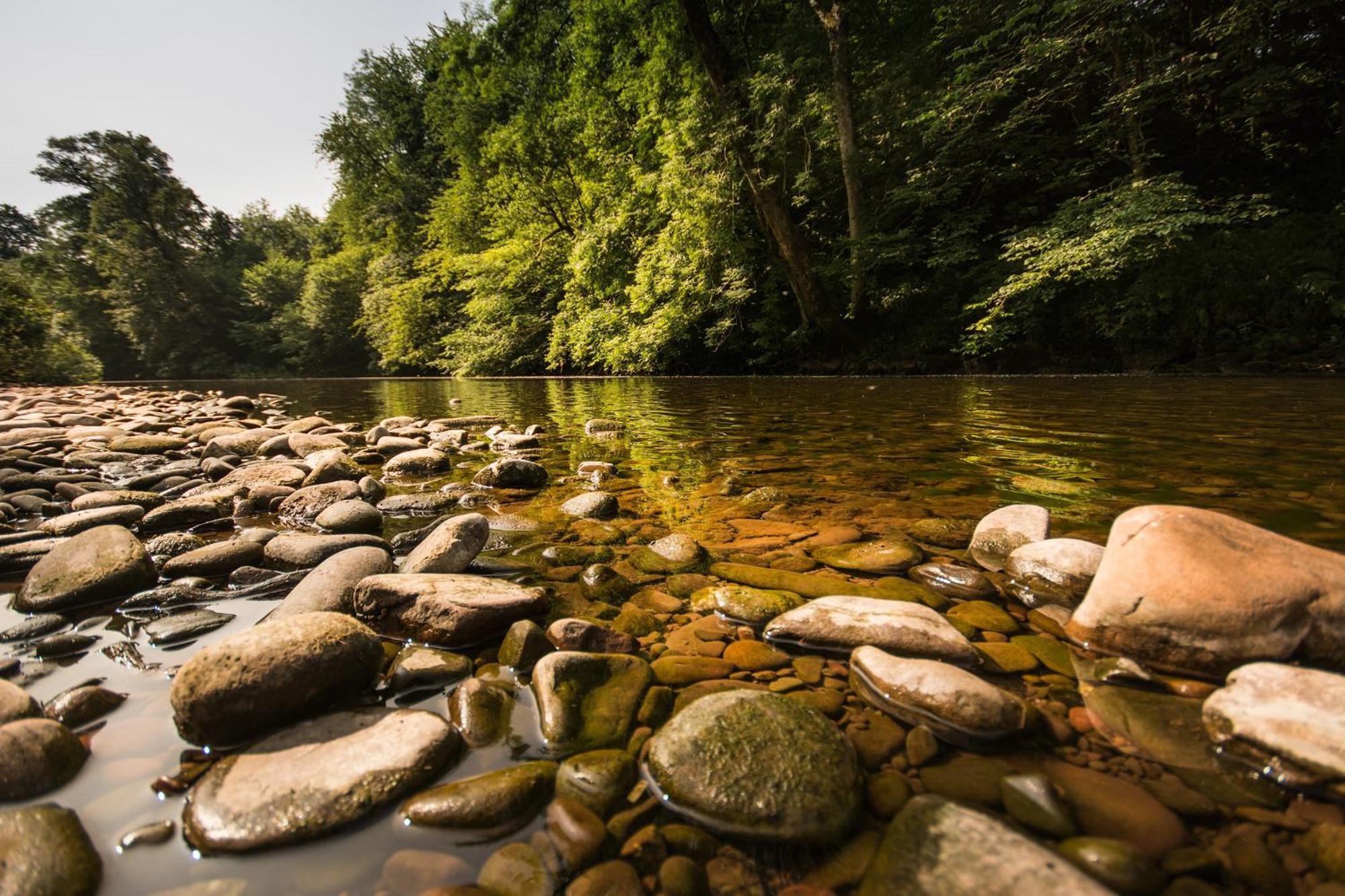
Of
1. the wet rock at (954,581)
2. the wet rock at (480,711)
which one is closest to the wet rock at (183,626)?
the wet rock at (480,711)

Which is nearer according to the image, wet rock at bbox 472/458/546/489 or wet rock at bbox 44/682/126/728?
wet rock at bbox 44/682/126/728

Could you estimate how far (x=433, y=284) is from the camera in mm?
23500

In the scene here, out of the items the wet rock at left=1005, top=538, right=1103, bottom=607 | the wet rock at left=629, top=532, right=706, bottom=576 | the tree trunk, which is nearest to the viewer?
the wet rock at left=1005, top=538, right=1103, bottom=607

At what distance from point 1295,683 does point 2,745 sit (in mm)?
2594

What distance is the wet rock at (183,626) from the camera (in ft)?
5.39

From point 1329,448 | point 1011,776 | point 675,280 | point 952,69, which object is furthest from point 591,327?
point 1011,776

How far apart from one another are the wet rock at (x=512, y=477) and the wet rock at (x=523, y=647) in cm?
201

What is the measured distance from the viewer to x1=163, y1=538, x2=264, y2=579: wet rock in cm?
209

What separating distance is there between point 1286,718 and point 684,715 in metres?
1.19

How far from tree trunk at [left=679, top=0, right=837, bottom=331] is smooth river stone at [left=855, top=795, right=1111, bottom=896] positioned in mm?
11835

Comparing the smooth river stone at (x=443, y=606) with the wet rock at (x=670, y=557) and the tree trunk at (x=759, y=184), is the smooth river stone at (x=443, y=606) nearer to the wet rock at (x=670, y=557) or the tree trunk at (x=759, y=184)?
the wet rock at (x=670, y=557)

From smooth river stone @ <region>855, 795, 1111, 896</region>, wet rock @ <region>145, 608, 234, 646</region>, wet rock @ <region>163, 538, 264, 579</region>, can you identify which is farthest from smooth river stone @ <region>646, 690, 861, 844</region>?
wet rock @ <region>163, 538, 264, 579</region>

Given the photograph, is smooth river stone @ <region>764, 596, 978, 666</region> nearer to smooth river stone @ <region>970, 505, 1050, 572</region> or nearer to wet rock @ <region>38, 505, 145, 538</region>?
smooth river stone @ <region>970, 505, 1050, 572</region>

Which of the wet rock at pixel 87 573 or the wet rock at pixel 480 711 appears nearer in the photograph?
the wet rock at pixel 480 711
